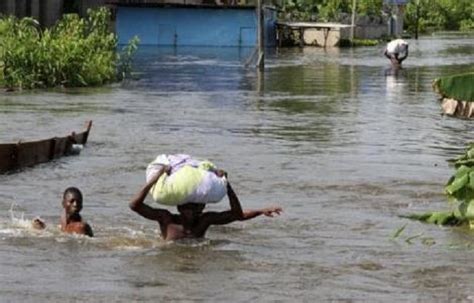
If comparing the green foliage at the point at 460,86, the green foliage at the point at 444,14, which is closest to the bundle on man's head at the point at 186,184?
the green foliage at the point at 460,86

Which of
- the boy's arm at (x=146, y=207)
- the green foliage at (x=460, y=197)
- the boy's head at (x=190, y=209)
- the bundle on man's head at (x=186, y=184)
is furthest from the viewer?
the green foliage at (x=460, y=197)

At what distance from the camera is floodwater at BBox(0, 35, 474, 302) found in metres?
9.54

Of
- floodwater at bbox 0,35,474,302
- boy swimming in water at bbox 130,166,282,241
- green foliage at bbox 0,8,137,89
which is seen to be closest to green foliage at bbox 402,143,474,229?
floodwater at bbox 0,35,474,302

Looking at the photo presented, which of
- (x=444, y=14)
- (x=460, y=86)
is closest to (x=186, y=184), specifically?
(x=460, y=86)

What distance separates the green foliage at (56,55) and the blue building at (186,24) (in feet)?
96.3

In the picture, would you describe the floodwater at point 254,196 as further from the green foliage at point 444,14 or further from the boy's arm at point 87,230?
the green foliage at point 444,14

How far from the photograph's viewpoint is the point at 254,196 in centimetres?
1495

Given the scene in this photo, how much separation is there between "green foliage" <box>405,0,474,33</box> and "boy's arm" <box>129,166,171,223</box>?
10566cm

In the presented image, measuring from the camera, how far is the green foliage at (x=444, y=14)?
391 ft

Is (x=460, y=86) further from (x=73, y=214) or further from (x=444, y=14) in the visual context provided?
(x=444, y=14)

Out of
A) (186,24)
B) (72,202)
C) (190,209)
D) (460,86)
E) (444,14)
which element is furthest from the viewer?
(444,14)

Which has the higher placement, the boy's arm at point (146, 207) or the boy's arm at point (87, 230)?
the boy's arm at point (146, 207)

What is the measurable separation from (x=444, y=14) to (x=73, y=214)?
117 metres

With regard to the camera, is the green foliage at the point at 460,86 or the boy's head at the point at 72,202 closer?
the boy's head at the point at 72,202
